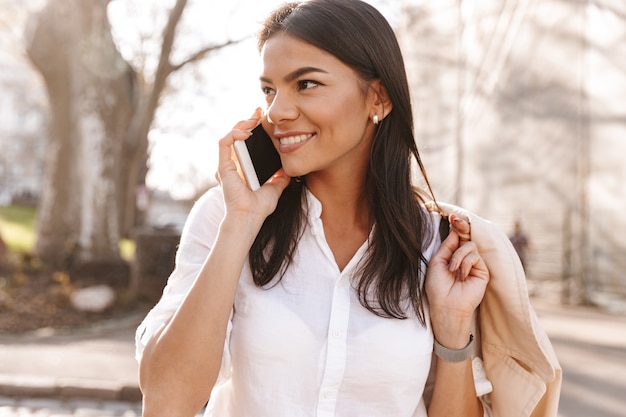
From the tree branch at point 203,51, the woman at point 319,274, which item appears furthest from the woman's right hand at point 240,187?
the tree branch at point 203,51

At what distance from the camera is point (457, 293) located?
2346 mm

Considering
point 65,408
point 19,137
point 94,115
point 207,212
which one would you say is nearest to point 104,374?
point 65,408

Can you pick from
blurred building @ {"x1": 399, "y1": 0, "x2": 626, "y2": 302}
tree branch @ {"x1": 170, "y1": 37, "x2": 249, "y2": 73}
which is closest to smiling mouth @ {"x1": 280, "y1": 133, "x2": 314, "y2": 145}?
tree branch @ {"x1": 170, "y1": 37, "x2": 249, "y2": 73}

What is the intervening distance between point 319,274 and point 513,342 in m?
0.72

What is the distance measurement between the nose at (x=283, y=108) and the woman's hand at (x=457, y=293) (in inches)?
28.9

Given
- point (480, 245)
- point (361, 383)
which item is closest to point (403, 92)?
point (480, 245)

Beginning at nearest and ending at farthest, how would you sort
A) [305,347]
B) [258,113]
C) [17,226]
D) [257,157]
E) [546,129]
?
[305,347] < [257,157] < [258,113] < [546,129] < [17,226]

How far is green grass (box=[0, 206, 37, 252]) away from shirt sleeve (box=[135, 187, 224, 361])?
1946 centimetres

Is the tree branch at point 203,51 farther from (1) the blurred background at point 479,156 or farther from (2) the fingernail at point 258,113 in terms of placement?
(2) the fingernail at point 258,113

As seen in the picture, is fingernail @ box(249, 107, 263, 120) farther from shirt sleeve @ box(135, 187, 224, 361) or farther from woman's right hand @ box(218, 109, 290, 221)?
shirt sleeve @ box(135, 187, 224, 361)

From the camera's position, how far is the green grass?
74.7ft

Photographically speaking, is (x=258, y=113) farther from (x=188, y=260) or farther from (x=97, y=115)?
(x=97, y=115)

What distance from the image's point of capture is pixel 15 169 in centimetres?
7144

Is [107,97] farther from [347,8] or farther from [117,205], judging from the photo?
[347,8]
